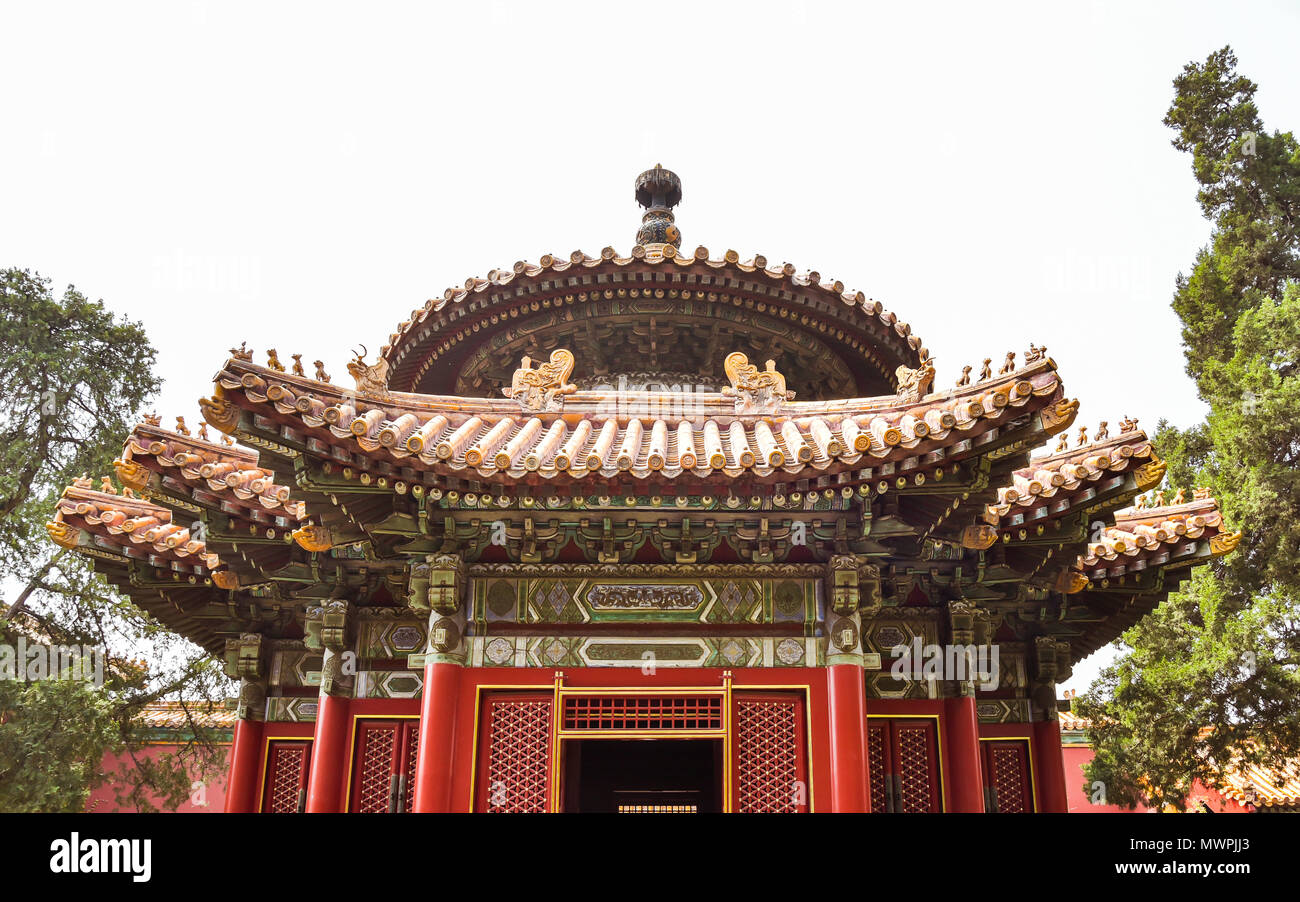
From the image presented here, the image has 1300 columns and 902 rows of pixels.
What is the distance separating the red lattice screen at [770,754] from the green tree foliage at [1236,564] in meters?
9.10

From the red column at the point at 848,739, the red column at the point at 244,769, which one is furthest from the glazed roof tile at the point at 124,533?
the red column at the point at 848,739

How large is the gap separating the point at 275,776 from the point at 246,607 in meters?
1.48

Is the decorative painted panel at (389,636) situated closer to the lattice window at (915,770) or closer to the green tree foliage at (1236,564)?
the lattice window at (915,770)

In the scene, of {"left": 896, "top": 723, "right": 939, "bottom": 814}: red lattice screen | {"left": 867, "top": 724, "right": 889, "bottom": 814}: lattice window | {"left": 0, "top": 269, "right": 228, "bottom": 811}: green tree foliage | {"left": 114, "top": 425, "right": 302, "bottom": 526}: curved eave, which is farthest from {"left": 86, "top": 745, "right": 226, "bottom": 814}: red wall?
{"left": 896, "top": 723, "right": 939, "bottom": 814}: red lattice screen

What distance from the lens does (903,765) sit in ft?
26.1

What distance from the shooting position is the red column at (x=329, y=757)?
7621 mm

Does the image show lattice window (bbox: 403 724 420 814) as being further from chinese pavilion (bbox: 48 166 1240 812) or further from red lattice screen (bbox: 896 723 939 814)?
red lattice screen (bbox: 896 723 939 814)

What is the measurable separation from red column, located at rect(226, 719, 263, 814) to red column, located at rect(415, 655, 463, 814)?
2558 mm

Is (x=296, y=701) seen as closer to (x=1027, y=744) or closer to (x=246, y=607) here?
(x=246, y=607)

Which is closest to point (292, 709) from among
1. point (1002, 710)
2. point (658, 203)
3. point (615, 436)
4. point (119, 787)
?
point (615, 436)

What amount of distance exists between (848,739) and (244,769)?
516 centimetres

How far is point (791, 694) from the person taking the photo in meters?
7.16

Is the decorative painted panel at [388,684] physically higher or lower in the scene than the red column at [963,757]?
higher

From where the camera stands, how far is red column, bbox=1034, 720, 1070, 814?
853 centimetres
